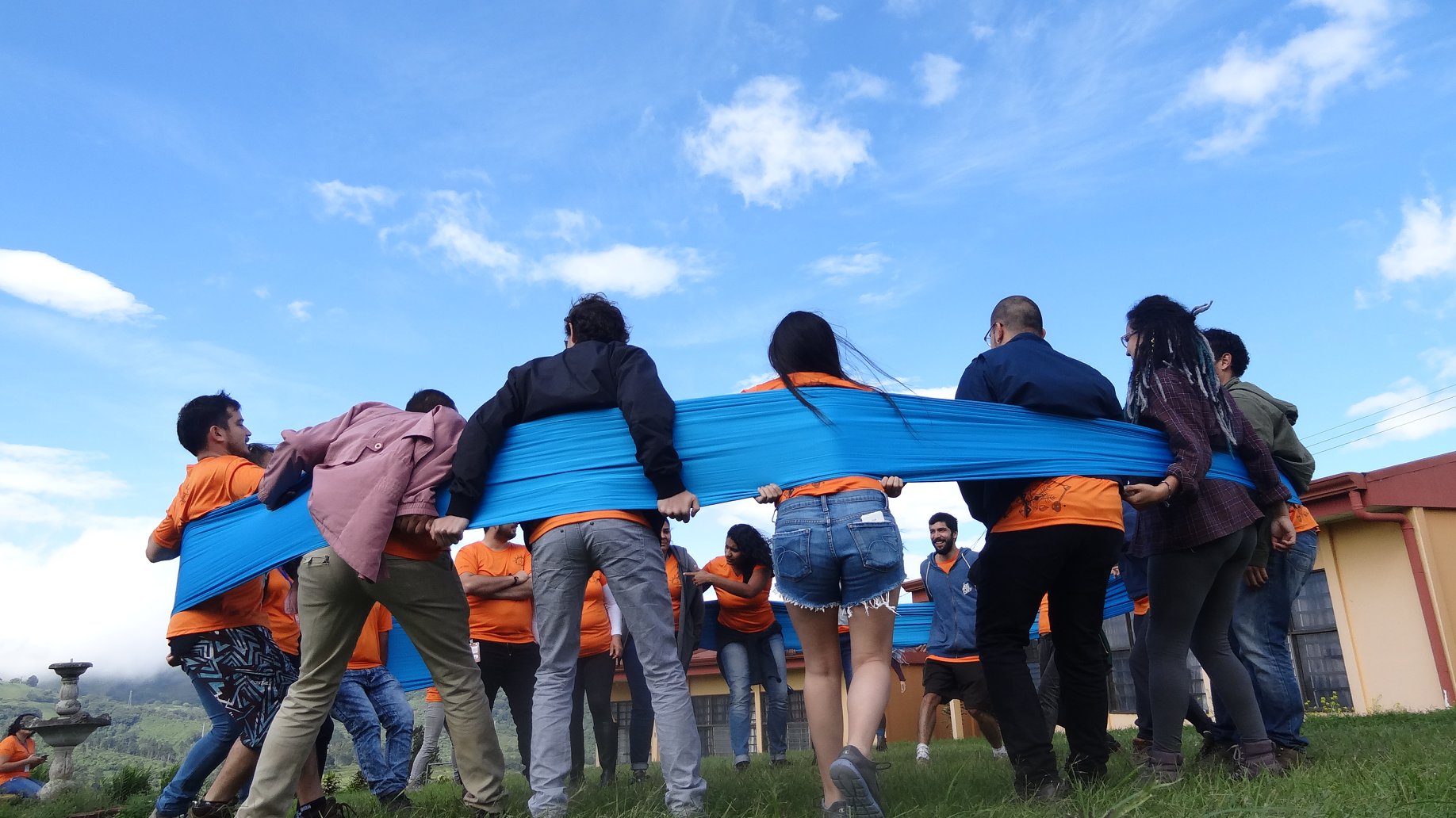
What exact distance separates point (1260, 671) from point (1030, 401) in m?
Answer: 1.69

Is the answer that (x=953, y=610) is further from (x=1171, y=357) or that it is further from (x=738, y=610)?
(x=1171, y=357)

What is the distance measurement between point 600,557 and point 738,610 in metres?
3.98

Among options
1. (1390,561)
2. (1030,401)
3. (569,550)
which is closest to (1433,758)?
(1030,401)

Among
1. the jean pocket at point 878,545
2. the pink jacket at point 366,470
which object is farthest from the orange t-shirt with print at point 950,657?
the pink jacket at point 366,470

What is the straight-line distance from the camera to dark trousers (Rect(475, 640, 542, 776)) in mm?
5727

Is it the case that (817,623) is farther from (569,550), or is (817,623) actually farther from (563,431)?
(563,431)

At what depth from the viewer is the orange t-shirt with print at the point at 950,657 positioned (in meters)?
7.24

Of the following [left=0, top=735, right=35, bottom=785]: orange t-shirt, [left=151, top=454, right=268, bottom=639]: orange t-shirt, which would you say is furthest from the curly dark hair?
[left=0, top=735, right=35, bottom=785]: orange t-shirt

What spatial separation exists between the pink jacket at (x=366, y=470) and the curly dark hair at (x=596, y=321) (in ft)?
1.96

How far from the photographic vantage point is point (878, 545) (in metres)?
3.21

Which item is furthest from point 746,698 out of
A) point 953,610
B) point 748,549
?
point 953,610

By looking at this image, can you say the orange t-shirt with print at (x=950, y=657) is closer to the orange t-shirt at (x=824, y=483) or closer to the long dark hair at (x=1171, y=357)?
the long dark hair at (x=1171, y=357)

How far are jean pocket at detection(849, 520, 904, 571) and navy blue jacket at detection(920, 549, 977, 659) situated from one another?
419 cm

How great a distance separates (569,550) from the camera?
3.34 meters
